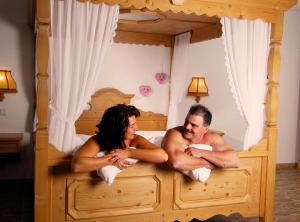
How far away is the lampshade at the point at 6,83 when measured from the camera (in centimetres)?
422

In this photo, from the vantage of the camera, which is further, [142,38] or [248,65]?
[142,38]

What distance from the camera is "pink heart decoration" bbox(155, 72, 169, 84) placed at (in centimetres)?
514

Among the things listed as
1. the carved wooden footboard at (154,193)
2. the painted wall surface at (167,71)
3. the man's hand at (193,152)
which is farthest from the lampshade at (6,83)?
the man's hand at (193,152)

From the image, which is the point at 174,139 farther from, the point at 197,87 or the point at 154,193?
the point at 197,87

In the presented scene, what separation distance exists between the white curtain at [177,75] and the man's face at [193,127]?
6.70 feet

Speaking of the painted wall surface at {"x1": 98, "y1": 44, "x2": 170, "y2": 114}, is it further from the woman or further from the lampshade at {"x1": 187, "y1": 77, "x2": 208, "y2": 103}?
the woman

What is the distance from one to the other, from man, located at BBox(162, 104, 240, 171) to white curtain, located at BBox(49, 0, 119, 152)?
29.8 inches

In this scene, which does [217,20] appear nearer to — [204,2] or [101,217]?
[204,2]

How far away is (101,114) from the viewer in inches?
188

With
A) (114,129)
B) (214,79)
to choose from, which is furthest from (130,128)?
(214,79)

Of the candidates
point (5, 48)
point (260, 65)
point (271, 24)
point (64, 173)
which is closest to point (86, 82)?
point (64, 173)

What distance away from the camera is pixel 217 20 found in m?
3.95

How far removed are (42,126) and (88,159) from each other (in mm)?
424

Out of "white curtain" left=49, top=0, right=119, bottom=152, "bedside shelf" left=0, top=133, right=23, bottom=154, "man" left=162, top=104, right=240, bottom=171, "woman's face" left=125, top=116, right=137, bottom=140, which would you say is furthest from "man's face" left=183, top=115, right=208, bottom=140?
"bedside shelf" left=0, top=133, right=23, bottom=154
